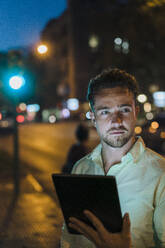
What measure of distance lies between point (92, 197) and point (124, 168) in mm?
408

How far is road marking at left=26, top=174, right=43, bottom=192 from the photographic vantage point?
9248mm

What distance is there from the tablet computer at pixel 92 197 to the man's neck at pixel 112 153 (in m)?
0.52

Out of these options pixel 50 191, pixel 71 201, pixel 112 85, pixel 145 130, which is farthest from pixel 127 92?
pixel 145 130

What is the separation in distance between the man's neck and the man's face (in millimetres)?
39

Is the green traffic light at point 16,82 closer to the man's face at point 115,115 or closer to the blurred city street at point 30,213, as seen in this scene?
the blurred city street at point 30,213

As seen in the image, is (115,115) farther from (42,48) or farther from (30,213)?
(42,48)

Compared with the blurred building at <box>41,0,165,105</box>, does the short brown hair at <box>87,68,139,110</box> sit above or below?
below

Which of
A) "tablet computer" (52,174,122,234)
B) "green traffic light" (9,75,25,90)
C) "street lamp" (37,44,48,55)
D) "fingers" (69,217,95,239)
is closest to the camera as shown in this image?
"tablet computer" (52,174,122,234)

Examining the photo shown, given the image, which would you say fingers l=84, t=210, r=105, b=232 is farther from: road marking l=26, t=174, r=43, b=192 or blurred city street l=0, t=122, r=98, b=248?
road marking l=26, t=174, r=43, b=192

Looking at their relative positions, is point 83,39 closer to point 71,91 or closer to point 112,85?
point 71,91

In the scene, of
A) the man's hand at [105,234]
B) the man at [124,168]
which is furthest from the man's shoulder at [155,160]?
the man's hand at [105,234]

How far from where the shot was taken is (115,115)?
2.22 m

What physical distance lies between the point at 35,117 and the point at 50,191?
64.3 metres

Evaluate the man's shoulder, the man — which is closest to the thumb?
the man
